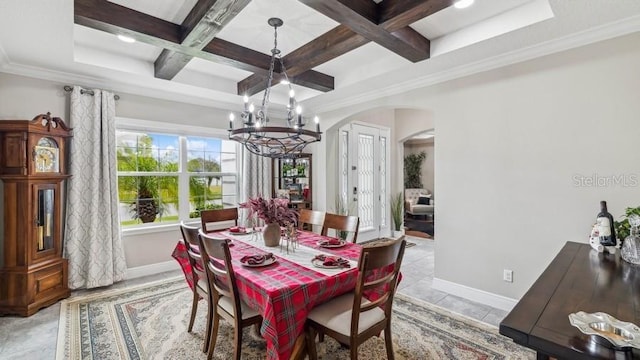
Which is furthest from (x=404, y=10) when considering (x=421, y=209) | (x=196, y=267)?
(x=421, y=209)

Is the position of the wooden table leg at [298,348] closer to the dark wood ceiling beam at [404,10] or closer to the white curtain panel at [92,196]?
the dark wood ceiling beam at [404,10]

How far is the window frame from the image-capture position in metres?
3.89

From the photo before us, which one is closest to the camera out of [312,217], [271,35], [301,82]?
[271,35]

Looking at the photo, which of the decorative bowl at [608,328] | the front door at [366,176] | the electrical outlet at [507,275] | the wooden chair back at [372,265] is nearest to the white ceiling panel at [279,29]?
the wooden chair back at [372,265]

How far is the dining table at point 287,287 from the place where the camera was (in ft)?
5.46

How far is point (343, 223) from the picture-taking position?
304 centimetres

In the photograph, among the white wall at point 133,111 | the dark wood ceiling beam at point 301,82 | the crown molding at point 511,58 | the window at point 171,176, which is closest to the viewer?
the crown molding at point 511,58

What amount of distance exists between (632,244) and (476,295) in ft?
5.48

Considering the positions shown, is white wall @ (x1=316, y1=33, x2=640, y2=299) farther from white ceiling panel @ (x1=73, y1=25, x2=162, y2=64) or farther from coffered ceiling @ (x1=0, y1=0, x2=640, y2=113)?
white ceiling panel @ (x1=73, y1=25, x2=162, y2=64)

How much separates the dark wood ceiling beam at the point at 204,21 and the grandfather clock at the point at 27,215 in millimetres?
1561

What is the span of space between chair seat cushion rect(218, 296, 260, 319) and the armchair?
671 centimetres

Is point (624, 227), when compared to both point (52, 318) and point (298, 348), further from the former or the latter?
point (52, 318)

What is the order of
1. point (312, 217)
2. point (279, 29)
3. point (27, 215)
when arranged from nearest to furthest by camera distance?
point (279, 29) < point (27, 215) < point (312, 217)

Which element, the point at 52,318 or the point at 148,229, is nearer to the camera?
the point at 52,318
